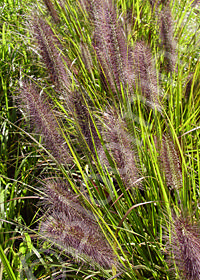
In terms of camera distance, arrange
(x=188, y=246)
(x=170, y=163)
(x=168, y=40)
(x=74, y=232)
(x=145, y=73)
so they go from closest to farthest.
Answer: (x=188, y=246) < (x=74, y=232) < (x=170, y=163) < (x=145, y=73) < (x=168, y=40)

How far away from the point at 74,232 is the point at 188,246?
30 centimetres

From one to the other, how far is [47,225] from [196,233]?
372 mm

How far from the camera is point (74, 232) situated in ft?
2.46

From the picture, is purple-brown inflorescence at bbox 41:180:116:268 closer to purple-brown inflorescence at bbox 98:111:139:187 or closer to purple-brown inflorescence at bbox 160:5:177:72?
purple-brown inflorescence at bbox 98:111:139:187

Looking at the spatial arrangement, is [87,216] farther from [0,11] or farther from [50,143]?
[0,11]

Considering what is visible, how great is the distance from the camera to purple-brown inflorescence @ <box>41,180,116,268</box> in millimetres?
743

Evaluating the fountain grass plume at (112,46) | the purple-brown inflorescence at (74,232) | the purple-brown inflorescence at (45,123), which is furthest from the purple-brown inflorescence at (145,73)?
the purple-brown inflorescence at (74,232)

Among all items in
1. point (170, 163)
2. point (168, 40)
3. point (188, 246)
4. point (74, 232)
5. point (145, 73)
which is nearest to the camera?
point (188, 246)

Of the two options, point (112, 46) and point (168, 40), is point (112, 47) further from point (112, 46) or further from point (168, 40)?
point (168, 40)

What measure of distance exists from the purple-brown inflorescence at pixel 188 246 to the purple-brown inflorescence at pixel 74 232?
0.72ft

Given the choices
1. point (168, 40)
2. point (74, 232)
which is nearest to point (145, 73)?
point (168, 40)

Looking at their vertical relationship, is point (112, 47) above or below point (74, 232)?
above

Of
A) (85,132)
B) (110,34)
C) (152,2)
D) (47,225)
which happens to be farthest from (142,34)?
(47,225)

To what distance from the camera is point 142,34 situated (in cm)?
181
